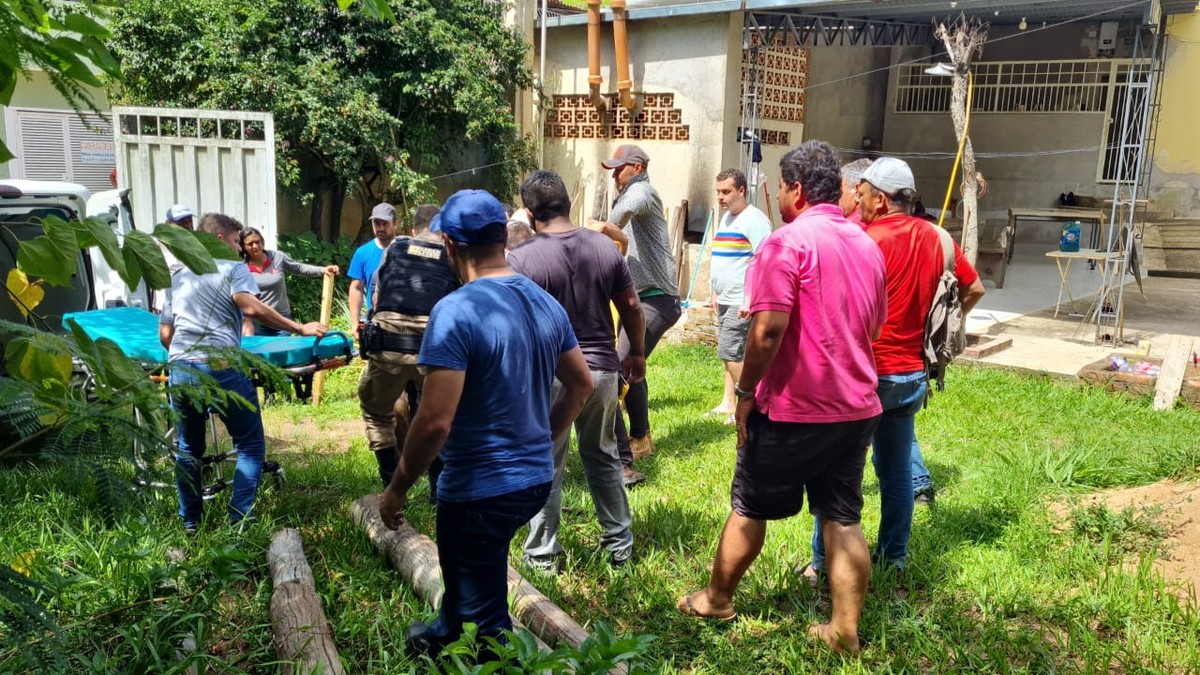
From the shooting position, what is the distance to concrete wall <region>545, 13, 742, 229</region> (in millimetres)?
10227

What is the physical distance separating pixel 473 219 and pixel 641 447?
3334mm

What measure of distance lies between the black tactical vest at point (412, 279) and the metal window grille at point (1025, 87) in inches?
523

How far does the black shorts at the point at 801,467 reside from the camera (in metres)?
3.37

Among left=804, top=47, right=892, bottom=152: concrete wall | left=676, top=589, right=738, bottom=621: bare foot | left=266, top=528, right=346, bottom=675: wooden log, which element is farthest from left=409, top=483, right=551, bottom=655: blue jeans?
left=804, top=47, right=892, bottom=152: concrete wall

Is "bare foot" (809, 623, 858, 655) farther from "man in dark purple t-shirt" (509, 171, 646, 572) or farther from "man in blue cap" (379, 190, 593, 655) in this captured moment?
"man in blue cap" (379, 190, 593, 655)

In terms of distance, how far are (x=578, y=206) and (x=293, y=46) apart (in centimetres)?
374

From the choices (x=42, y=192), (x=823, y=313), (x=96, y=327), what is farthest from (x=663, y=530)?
(x=42, y=192)

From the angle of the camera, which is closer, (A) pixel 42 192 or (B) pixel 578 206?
(A) pixel 42 192

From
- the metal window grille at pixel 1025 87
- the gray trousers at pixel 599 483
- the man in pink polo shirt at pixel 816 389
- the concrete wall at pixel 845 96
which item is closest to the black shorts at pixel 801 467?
the man in pink polo shirt at pixel 816 389

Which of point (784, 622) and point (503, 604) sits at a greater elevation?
point (503, 604)

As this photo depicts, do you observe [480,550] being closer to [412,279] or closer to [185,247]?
[185,247]

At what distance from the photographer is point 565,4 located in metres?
12.9

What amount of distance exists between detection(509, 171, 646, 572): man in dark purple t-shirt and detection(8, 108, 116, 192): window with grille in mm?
12153

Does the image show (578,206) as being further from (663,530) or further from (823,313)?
(823,313)
